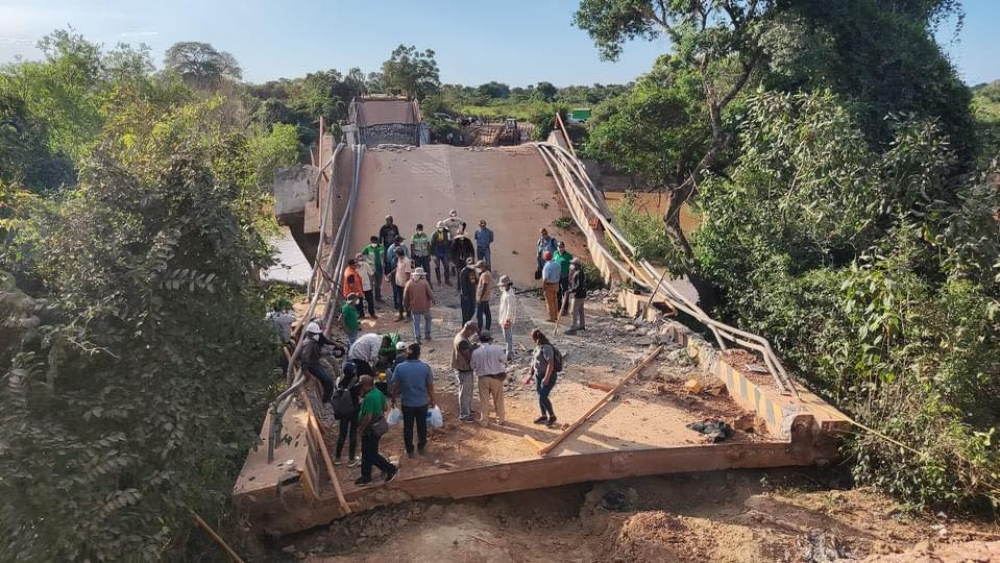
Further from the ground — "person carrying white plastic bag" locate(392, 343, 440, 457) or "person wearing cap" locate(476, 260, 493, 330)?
"person wearing cap" locate(476, 260, 493, 330)

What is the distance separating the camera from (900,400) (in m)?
7.10

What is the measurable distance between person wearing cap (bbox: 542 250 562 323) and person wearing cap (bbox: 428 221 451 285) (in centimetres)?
193

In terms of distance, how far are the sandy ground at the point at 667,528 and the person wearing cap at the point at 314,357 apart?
170 cm

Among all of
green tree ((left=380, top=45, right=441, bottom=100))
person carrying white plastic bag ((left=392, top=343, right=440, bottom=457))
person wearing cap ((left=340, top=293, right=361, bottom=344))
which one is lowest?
person carrying white plastic bag ((left=392, top=343, right=440, bottom=457))

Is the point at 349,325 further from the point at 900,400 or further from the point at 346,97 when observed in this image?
the point at 346,97

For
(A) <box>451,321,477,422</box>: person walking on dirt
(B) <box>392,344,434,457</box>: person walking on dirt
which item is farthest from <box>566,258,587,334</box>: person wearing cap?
(B) <box>392,344,434,457</box>: person walking on dirt

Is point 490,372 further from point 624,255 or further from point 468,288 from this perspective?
point 624,255

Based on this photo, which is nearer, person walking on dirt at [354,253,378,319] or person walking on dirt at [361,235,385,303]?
person walking on dirt at [354,253,378,319]

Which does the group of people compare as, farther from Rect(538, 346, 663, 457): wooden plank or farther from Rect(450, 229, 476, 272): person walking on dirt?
Rect(538, 346, 663, 457): wooden plank

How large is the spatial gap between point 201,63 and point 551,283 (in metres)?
55.1

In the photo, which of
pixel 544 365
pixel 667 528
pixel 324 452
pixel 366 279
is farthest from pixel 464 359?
pixel 366 279

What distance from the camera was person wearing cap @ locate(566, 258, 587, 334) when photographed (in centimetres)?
1010

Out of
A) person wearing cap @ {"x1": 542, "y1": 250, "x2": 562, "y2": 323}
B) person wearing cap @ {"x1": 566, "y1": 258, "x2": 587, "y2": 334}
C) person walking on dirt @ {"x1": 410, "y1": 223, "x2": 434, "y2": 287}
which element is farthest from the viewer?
person walking on dirt @ {"x1": 410, "y1": 223, "x2": 434, "y2": 287}

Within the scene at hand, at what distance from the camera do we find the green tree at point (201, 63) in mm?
52812
